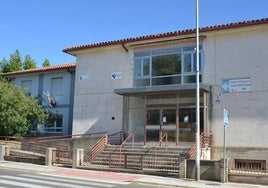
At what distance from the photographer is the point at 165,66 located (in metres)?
24.8

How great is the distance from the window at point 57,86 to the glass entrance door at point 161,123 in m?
10.4

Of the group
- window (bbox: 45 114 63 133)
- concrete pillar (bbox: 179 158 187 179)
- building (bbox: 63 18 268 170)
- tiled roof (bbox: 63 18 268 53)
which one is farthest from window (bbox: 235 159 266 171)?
window (bbox: 45 114 63 133)

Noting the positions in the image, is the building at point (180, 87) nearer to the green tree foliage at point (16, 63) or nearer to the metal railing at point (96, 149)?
the metal railing at point (96, 149)

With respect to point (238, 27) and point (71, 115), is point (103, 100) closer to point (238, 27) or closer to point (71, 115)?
point (71, 115)

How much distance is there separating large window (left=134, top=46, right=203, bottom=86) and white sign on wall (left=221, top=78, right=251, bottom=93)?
73.4 inches

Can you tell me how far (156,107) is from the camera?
24.7 m

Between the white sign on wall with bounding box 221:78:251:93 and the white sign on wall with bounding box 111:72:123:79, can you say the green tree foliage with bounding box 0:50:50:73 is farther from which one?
the white sign on wall with bounding box 221:78:251:93

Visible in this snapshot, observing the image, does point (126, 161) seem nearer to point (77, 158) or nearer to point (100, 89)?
point (77, 158)

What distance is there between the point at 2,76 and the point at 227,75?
75.5ft

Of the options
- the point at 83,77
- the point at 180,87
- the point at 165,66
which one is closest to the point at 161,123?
the point at 180,87

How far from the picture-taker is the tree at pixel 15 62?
44656 millimetres

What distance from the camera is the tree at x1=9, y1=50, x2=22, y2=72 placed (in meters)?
44.7

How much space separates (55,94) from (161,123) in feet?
39.2

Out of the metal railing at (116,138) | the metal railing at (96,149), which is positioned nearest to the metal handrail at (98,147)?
the metal railing at (96,149)
